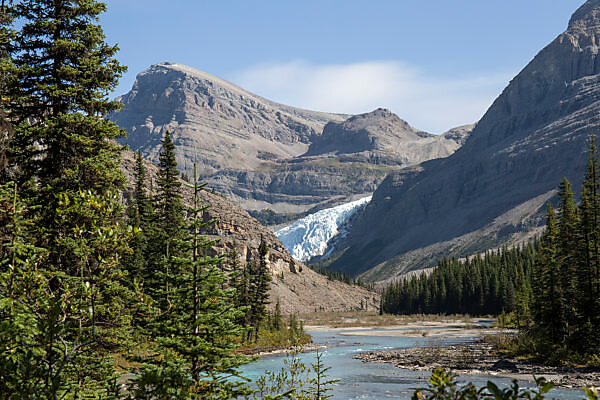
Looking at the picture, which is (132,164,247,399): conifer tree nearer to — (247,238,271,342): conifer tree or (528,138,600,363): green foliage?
(528,138,600,363): green foliage

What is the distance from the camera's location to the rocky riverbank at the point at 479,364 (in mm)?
37209

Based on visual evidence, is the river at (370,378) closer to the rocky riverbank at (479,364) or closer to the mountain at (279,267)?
the rocky riverbank at (479,364)

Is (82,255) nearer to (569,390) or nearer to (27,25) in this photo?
(27,25)

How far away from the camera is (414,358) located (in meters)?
51.6

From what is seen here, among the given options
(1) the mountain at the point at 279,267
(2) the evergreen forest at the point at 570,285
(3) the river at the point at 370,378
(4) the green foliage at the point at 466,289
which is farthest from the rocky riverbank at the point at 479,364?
(1) the mountain at the point at 279,267

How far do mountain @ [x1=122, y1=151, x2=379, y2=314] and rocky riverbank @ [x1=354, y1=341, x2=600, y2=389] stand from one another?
102105 mm

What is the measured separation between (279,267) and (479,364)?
140 m

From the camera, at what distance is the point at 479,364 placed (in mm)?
45219

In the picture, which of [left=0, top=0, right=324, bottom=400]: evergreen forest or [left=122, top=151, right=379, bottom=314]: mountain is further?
[left=122, top=151, right=379, bottom=314]: mountain

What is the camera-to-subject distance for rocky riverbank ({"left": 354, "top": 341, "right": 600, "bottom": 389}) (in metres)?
37.2

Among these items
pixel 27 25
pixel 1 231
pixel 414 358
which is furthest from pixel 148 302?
pixel 414 358

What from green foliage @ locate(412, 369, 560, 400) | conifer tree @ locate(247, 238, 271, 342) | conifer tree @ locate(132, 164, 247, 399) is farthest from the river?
green foliage @ locate(412, 369, 560, 400)

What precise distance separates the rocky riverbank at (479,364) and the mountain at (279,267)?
102m

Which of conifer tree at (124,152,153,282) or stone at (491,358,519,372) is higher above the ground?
conifer tree at (124,152,153,282)
